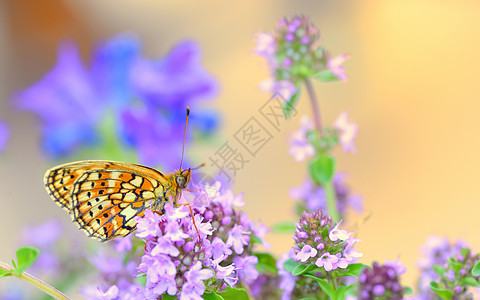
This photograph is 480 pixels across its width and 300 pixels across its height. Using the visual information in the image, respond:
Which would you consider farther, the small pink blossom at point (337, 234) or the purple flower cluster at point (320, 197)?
the purple flower cluster at point (320, 197)

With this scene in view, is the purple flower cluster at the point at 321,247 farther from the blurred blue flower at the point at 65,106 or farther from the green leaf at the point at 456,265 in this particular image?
the blurred blue flower at the point at 65,106

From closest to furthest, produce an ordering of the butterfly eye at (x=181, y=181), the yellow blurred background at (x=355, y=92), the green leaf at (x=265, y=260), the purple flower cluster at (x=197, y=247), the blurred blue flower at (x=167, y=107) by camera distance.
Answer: the purple flower cluster at (x=197, y=247) < the green leaf at (x=265, y=260) < the butterfly eye at (x=181, y=181) < the blurred blue flower at (x=167, y=107) < the yellow blurred background at (x=355, y=92)

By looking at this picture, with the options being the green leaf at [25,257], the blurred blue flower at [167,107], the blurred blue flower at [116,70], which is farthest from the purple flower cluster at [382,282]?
the blurred blue flower at [116,70]

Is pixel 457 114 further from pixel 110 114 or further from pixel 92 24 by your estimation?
pixel 92 24

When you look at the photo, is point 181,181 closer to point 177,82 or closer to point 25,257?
point 25,257

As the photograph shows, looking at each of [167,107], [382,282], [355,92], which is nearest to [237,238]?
[382,282]

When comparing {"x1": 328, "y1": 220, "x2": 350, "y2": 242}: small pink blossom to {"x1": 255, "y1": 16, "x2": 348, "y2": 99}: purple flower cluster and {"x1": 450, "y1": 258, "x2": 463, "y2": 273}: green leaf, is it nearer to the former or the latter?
{"x1": 450, "y1": 258, "x2": 463, "y2": 273}: green leaf
